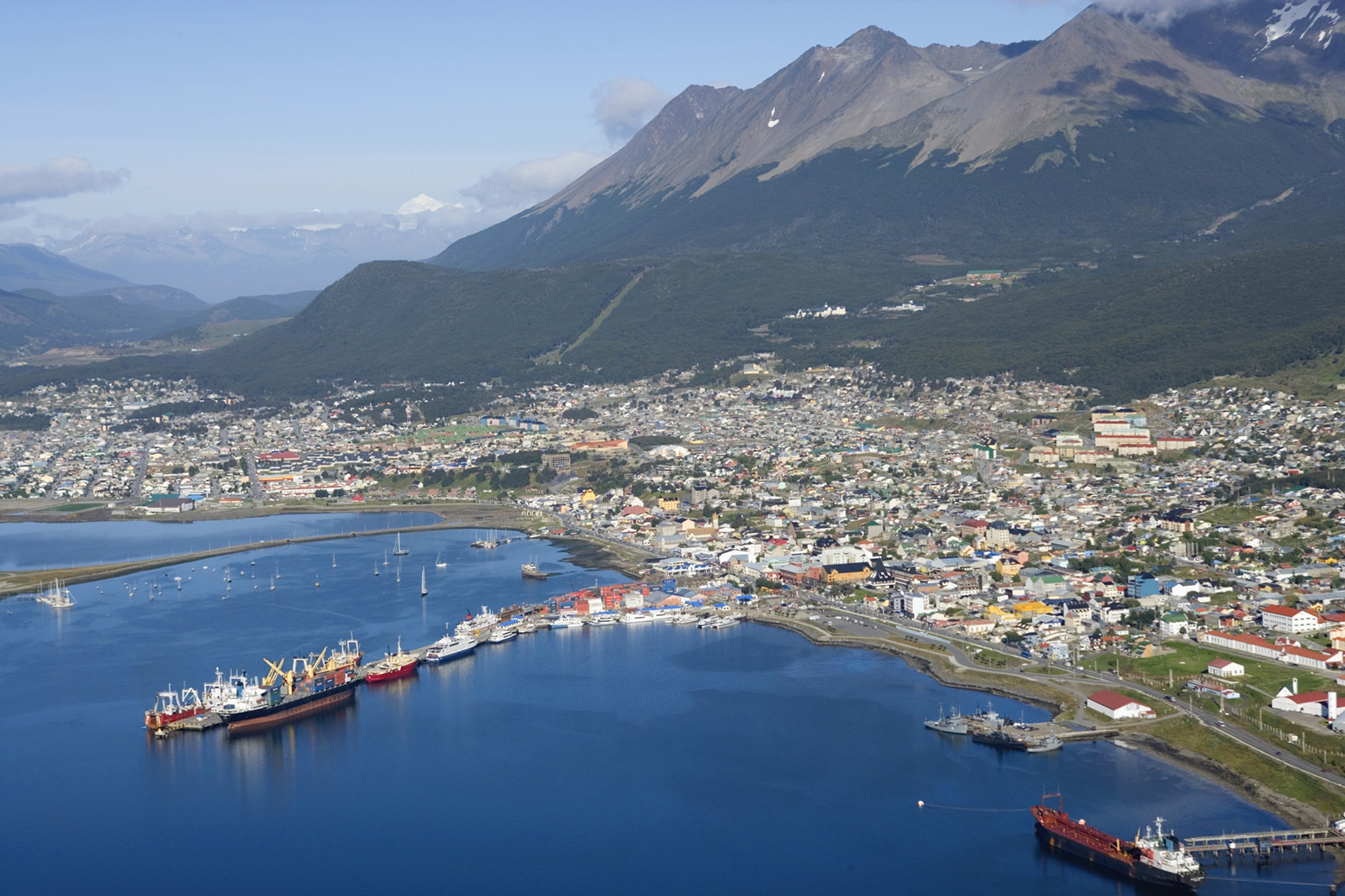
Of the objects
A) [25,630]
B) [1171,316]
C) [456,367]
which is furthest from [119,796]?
[456,367]

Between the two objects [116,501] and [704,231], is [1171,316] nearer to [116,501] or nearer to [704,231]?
[116,501]

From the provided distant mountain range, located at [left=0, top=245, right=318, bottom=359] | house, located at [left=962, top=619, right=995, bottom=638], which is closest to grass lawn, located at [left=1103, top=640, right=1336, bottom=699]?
house, located at [left=962, top=619, right=995, bottom=638]

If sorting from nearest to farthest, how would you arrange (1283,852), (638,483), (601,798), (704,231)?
(1283,852) → (601,798) → (638,483) → (704,231)

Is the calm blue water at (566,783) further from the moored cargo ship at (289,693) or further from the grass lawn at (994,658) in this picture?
the grass lawn at (994,658)

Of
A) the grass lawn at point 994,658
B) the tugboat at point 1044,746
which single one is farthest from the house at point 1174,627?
the tugboat at point 1044,746

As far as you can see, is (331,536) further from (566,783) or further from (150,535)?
(566,783)

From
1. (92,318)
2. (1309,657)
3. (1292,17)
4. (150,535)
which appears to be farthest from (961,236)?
(92,318)

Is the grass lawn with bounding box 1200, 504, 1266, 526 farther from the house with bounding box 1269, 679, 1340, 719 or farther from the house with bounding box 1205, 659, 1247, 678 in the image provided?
the house with bounding box 1269, 679, 1340, 719
